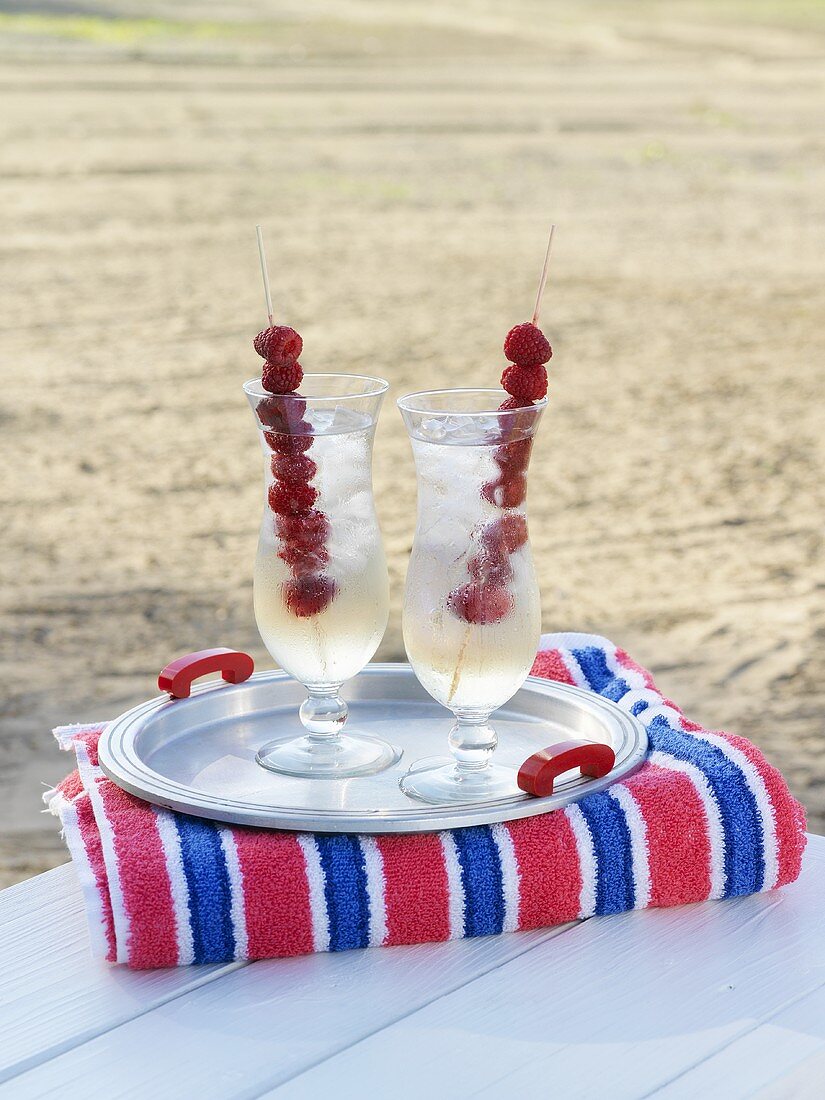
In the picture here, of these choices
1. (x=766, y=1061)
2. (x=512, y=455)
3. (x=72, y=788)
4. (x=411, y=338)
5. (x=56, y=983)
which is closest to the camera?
(x=766, y=1061)

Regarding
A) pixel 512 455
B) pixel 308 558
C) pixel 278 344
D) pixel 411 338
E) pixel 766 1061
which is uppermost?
pixel 278 344

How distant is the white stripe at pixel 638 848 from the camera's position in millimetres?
1375

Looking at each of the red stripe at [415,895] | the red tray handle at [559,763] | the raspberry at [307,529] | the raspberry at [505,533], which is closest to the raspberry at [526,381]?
the raspberry at [505,533]

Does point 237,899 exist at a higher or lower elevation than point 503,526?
lower

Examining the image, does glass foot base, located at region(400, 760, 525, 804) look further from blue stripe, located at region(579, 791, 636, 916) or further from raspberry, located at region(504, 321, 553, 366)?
raspberry, located at region(504, 321, 553, 366)

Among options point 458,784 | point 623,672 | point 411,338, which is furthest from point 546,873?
point 411,338

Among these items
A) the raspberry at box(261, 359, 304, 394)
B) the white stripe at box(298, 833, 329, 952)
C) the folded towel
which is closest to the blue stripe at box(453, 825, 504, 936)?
the folded towel

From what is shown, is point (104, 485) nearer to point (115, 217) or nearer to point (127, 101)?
point (115, 217)

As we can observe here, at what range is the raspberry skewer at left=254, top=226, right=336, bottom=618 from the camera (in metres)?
1.45

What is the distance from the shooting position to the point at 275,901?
130 cm

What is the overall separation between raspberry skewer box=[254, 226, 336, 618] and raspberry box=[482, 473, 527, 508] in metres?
0.17

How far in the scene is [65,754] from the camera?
2.88 m

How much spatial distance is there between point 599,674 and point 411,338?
159 inches

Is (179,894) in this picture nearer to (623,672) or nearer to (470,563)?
(470,563)
